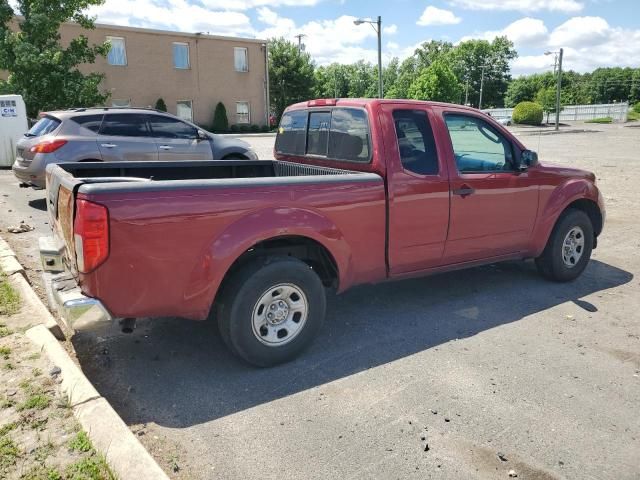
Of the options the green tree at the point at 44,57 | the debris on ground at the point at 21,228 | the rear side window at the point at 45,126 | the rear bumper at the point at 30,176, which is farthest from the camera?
the green tree at the point at 44,57

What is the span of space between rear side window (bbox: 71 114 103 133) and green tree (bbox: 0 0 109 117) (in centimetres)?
1048

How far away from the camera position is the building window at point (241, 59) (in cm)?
3731

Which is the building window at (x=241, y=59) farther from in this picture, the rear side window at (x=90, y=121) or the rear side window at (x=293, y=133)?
the rear side window at (x=293, y=133)

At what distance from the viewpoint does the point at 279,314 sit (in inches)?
153

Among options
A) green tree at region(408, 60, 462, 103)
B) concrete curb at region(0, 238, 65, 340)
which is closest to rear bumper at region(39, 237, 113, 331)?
concrete curb at region(0, 238, 65, 340)

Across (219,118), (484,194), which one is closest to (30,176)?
(484,194)

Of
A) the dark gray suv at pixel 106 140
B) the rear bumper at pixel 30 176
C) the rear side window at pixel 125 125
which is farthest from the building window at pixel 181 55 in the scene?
the rear bumper at pixel 30 176

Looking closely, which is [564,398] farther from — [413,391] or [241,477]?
[241,477]

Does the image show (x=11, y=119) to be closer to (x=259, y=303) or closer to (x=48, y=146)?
(x=48, y=146)

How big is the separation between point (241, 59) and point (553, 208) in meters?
35.3

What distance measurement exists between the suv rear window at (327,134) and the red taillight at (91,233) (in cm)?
220

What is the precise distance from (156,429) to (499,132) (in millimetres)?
4021

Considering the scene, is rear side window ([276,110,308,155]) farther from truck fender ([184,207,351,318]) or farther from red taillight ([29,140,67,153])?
red taillight ([29,140,67,153])

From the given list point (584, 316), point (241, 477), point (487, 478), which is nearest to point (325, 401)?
point (241, 477)
